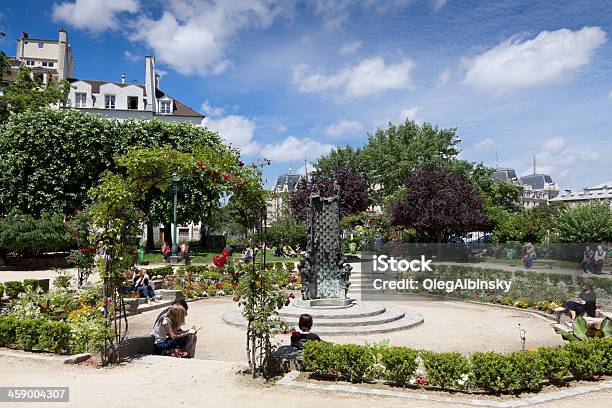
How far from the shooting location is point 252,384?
7.79 m

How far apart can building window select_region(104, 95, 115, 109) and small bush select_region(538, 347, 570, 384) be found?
52.4 m

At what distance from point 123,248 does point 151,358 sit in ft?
7.09

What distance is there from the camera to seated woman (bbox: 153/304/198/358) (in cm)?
952

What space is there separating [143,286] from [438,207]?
24116 mm

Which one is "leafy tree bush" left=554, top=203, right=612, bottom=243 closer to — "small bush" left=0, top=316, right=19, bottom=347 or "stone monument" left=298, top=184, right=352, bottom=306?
"stone monument" left=298, top=184, right=352, bottom=306

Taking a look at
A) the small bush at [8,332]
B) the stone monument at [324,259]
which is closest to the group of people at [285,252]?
the stone monument at [324,259]

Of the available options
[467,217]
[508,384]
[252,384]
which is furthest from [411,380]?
[467,217]

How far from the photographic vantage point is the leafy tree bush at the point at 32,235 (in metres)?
25.5

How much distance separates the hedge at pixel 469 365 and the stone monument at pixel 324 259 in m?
6.49

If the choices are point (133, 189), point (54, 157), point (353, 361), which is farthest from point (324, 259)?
point (54, 157)

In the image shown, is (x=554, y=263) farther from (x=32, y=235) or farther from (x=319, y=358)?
(x=32, y=235)

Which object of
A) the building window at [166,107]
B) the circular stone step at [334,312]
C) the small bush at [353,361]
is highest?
the building window at [166,107]

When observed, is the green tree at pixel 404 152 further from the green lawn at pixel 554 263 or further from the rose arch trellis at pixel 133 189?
the rose arch trellis at pixel 133 189

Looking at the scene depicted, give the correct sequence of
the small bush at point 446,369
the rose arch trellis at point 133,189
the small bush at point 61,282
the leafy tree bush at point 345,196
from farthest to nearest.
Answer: the leafy tree bush at point 345,196, the small bush at point 61,282, the rose arch trellis at point 133,189, the small bush at point 446,369
